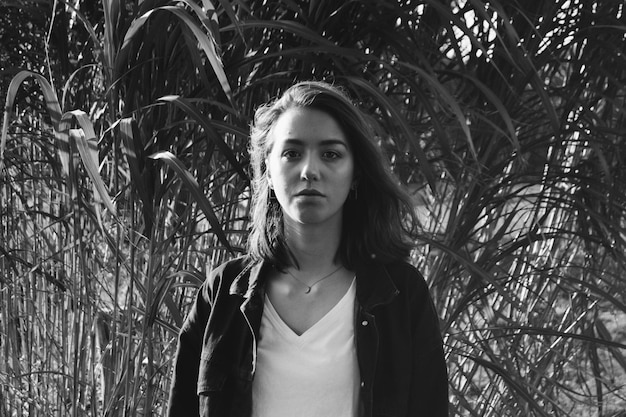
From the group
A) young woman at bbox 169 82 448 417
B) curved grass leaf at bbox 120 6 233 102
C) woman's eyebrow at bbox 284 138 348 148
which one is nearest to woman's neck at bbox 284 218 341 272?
young woman at bbox 169 82 448 417

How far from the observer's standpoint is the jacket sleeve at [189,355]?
155 cm

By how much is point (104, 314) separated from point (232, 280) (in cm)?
79

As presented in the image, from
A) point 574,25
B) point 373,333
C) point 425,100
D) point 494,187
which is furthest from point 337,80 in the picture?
point 373,333

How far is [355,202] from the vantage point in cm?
161

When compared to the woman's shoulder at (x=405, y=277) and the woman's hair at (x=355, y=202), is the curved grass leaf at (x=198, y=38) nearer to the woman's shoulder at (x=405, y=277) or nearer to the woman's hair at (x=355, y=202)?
the woman's hair at (x=355, y=202)

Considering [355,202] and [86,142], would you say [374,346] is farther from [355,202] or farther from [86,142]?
[86,142]

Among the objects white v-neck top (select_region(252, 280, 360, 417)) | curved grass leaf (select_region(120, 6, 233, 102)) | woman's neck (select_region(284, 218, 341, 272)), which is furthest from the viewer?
curved grass leaf (select_region(120, 6, 233, 102))

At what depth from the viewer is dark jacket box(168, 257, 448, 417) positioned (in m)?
1.44

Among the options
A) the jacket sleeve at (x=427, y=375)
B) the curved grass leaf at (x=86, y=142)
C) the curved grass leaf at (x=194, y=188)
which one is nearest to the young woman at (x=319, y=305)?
the jacket sleeve at (x=427, y=375)

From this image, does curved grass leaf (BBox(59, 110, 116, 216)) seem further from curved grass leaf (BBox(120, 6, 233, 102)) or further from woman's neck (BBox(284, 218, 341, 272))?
woman's neck (BBox(284, 218, 341, 272))

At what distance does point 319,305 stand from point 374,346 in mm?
101

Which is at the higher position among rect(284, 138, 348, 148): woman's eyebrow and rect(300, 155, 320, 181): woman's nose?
rect(284, 138, 348, 148): woman's eyebrow

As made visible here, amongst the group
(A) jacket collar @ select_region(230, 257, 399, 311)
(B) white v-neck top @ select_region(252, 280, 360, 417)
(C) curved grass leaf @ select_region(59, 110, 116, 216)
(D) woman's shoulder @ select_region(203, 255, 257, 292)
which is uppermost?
(C) curved grass leaf @ select_region(59, 110, 116, 216)

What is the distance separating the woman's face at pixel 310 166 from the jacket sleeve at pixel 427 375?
0.20m
